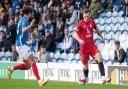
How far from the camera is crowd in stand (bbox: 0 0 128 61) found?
23516 millimetres

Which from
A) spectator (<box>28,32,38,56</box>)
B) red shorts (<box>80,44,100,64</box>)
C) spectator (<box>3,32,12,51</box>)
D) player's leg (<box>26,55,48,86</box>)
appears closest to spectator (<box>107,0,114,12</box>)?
spectator (<box>28,32,38,56</box>)

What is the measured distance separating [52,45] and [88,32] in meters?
7.04

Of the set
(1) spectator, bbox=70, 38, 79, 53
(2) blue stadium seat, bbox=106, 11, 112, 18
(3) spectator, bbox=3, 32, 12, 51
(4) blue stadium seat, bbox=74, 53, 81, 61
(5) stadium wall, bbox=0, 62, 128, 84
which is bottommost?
(5) stadium wall, bbox=0, 62, 128, 84

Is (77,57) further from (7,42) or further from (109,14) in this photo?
(7,42)

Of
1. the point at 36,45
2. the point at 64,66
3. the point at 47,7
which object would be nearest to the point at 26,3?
the point at 47,7

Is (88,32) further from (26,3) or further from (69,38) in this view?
(26,3)

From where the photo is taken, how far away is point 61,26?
24.0 metres

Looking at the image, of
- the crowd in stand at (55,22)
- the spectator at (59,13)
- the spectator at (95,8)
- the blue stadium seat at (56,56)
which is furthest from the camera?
the spectator at (59,13)

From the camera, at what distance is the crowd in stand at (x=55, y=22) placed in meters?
23.5

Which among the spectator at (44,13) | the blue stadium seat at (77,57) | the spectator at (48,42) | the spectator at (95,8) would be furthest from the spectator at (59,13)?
the blue stadium seat at (77,57)

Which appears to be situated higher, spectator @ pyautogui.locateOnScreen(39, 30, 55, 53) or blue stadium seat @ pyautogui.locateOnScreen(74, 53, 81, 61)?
spectator @ pyautogui.locateOnScreen(39, 30, 55, 53)

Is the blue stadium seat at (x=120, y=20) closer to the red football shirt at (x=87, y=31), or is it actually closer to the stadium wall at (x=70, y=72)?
the stadium wall at (x=70, y=72)

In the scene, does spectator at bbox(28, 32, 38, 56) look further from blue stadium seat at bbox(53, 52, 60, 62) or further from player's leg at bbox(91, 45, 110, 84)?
player's leg at bbox(91, 45, 110, 84)

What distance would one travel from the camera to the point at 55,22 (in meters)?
24.9
